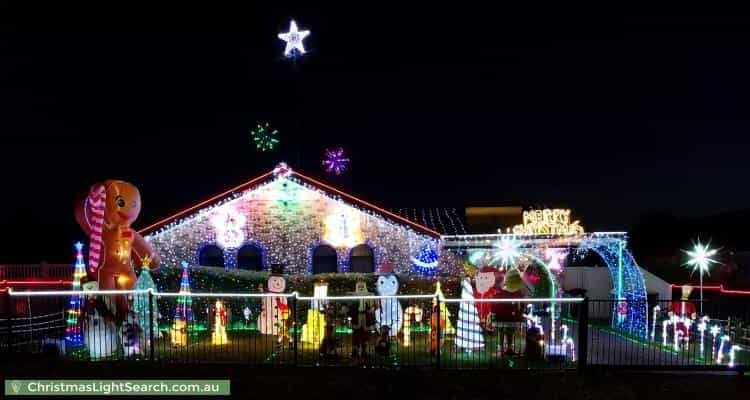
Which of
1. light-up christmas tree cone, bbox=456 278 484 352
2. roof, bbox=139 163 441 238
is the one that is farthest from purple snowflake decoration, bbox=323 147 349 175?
light-up christmas tree cone, bbox=456 278 484 352

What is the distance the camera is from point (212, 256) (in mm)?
17672

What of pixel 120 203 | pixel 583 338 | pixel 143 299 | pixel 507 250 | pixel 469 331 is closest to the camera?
pixel 583 338

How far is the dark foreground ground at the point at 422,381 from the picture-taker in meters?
8.77

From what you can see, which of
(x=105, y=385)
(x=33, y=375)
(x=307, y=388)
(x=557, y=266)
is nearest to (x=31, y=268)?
(x=33, y=375)

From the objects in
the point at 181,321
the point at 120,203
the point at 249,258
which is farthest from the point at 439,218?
the point at 120,203

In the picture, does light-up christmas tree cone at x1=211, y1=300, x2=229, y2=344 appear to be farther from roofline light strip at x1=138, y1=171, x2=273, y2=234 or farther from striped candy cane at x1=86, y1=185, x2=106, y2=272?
roofline light strip at x1=138, y1=171, x2=273, y2=234

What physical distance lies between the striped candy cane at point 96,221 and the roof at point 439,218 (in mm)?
9468

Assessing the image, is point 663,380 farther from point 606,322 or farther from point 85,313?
point 85,313

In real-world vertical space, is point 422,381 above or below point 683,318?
below

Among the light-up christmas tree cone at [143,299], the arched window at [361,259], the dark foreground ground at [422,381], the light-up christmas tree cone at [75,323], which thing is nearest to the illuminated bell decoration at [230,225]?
the arched window at [361,259]

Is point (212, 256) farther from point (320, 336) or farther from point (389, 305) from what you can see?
point (389, 305)

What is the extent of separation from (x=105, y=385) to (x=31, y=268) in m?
11.6

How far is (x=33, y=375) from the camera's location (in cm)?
941

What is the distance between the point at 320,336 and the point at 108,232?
502 centimetres
